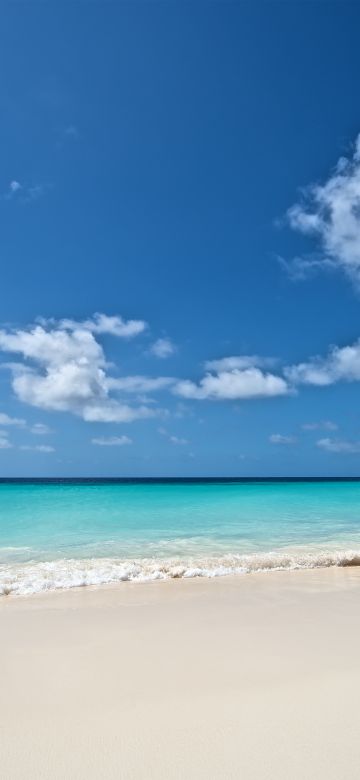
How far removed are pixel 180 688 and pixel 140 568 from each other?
495 cm

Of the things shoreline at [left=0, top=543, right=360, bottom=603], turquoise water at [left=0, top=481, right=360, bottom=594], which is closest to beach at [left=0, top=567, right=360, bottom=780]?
shoreline at [left=0, top=543, right=360, bottom=603]

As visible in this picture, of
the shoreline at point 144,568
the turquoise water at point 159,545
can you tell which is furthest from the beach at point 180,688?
the turquoise water at point 159,545

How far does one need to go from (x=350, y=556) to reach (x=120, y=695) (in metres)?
7.65

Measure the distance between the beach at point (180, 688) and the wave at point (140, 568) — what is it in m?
1.09

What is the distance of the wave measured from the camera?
25.8 ft

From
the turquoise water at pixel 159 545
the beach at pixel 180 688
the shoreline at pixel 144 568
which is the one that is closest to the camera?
the beach at pixel 180 688

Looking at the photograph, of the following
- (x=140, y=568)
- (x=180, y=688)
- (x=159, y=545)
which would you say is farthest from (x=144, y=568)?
(x=180, y=688)

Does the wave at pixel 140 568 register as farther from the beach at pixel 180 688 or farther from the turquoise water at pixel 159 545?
the beach at pixel 180 688

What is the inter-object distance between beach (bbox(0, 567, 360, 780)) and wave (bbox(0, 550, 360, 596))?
1091mm

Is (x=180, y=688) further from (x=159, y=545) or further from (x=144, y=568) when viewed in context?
(x=159, y=545)

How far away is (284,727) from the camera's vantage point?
11.1 feet

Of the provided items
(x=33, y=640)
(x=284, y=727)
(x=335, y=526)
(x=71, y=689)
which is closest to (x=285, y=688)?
(x=284, y=727)

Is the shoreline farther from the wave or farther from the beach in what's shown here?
the beach

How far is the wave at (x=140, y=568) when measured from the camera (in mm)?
7875
